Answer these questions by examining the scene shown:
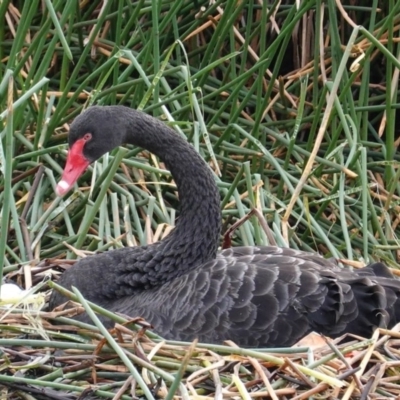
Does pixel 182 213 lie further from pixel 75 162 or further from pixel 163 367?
pixel 163 367

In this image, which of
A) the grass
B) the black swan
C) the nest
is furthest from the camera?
the grass

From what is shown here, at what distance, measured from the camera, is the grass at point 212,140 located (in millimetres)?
3562

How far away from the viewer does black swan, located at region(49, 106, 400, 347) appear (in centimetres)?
292

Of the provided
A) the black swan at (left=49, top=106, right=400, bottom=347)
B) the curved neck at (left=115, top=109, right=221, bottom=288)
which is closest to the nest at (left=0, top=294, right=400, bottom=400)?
the black swan at (left=49, top=106, right=400, bottom=347)

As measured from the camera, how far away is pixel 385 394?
8.39 ft

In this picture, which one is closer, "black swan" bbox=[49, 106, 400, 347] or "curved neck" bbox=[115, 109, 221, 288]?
"black swan" bbox=[49, 106, 400, 347]

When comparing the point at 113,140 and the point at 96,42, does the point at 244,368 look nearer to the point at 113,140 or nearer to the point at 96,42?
the point at 113,140

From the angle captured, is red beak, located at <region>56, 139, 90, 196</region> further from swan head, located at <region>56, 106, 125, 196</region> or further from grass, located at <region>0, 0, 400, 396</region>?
grass, located at <region>0, 0, 400, 396</region>

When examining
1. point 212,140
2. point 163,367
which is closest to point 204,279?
point 163,367

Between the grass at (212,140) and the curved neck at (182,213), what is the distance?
185 mm

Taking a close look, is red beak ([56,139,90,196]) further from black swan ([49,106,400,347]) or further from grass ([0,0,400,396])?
grass ([0,0,400,396])

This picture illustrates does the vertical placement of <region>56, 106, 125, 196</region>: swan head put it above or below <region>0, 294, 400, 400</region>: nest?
above

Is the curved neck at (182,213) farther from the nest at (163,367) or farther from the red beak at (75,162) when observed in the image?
the nest at (163,367)

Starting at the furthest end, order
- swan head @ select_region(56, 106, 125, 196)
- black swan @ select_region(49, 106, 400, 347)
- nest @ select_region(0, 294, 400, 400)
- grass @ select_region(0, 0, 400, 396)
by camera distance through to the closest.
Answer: grass @ select_region(0, 0, 400, 396)
swan head @ select_region(56, 106, 125, 196)
black swan @ select_region(49, 106, 400, 347)
nest @ select_region(0, 294, 400, 400)
